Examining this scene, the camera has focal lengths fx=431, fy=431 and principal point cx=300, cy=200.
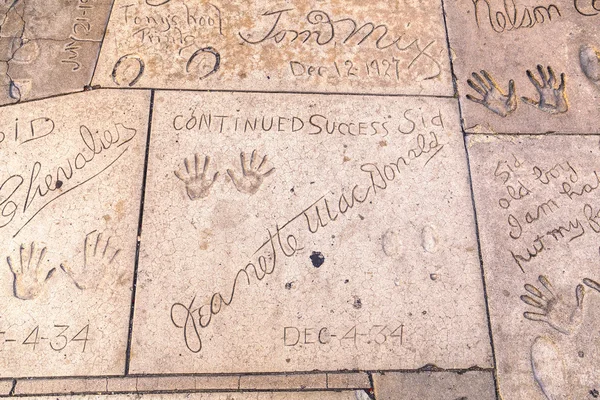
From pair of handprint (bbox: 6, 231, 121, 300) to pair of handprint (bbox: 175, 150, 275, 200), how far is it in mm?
467

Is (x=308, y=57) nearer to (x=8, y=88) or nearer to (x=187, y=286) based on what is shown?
(x=187, y=286)

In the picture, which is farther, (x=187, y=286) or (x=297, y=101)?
(x=297, y=101)

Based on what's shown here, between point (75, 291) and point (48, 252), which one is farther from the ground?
point (48, 252)

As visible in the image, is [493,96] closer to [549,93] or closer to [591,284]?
[549,93]

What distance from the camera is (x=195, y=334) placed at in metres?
2.00

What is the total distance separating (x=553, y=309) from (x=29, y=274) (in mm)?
2542

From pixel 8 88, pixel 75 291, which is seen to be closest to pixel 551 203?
pixel 75 291

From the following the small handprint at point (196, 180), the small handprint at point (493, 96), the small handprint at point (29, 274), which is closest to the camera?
the small handprint at point (29, 274)

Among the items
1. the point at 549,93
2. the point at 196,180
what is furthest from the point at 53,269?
the point at 549,93

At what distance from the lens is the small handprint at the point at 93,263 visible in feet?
6.76

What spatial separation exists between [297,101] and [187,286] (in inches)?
44.9

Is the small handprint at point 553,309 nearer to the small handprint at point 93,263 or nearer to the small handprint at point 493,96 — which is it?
the small handprint at point 493,96

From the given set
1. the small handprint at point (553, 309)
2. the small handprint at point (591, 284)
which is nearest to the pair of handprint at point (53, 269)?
the small handprint at point (553, 309)

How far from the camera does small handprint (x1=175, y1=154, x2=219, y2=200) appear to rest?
2.21 meters
